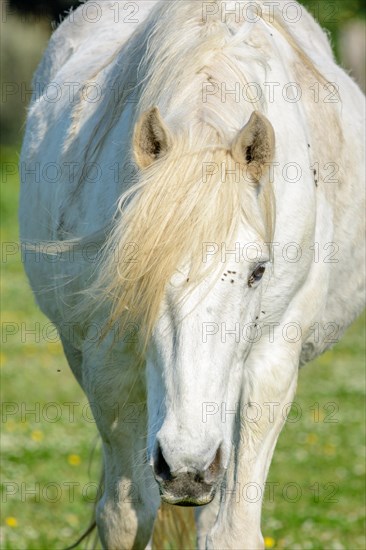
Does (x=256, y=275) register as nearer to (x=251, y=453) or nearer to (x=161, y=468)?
(x=161, y=468)

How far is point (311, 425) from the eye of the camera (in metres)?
9.05

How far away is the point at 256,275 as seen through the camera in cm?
354

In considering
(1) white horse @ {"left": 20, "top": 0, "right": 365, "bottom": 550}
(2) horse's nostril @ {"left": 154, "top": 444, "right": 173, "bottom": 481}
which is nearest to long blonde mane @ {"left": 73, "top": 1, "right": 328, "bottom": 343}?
(1) white horse @ {"left": 20, "top": 0, "right": 365, "bottom": 550}

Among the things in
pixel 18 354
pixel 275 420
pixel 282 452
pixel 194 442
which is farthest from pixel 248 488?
pixel 18 354

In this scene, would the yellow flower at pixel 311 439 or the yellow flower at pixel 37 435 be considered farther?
the yellow flower at pixel 311 439

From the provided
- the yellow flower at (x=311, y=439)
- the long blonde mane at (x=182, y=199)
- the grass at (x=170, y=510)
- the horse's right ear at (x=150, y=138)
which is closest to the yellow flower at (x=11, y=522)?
the grass at (x=170, y=510)

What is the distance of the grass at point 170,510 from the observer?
609cm

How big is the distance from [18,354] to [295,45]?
770cm

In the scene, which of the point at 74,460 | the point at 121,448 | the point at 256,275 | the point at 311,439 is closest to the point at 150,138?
the point at 256,275

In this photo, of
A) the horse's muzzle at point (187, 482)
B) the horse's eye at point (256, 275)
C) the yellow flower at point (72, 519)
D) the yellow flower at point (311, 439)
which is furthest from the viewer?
the yellow flower at point (311, 439)

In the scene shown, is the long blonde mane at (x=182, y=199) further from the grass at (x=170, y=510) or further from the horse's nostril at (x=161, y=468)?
the grass at (x=170, y=510)

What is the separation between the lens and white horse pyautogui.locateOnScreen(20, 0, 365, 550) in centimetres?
337

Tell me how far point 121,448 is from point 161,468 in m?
1.34

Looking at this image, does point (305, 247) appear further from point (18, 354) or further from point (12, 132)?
point (12, 132)
